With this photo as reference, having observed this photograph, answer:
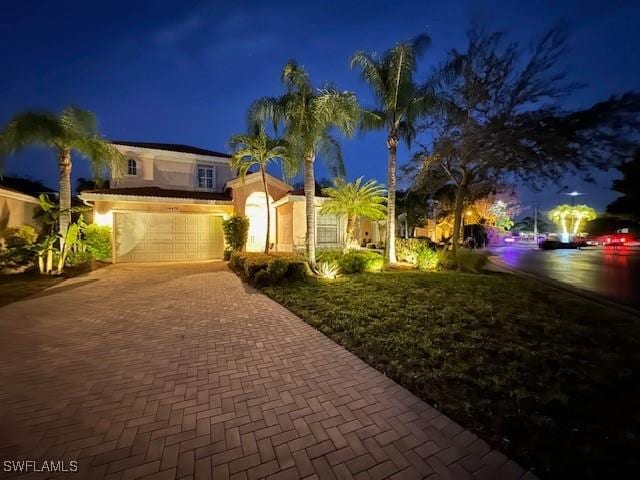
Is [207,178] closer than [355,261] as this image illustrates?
No

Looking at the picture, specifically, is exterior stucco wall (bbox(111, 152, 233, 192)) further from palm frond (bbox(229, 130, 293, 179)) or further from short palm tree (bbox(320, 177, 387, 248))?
short palm tree (bbox(320, 177, 387, 248))

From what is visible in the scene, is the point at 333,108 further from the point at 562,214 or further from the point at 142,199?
the point at 562,214

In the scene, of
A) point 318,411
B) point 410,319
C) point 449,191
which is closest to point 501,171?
point 410,319

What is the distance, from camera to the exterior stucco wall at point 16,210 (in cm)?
1310

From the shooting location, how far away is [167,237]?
1658cm

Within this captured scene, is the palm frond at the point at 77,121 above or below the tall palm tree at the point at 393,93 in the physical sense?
below

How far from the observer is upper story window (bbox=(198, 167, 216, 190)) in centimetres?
2030

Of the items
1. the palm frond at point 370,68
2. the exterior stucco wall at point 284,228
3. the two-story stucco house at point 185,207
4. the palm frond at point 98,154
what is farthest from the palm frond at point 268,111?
the palm frond at point 98,154

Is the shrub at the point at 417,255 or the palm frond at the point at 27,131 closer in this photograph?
the palm frond at the point at 27,131

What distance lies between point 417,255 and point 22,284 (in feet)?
52.4

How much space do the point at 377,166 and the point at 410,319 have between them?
17884cm

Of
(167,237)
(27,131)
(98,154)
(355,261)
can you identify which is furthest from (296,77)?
(167,237)

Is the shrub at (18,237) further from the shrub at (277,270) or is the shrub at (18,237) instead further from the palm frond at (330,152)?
the palm frond at (330,152)

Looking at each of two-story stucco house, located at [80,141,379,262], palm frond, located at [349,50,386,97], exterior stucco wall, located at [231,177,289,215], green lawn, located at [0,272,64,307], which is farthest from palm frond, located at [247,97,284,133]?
green lawn, located at [0,272,64,307]
